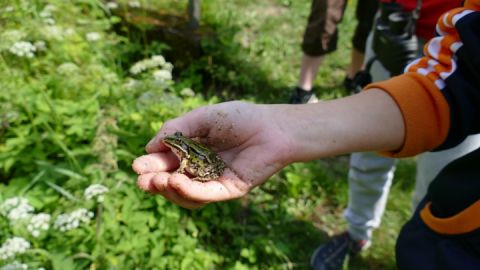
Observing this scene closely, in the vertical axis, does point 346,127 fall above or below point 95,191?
above

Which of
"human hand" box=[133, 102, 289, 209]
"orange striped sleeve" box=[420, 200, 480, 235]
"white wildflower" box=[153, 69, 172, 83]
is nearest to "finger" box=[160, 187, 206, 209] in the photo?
"human hand" box=[133, 102, 289, 209]

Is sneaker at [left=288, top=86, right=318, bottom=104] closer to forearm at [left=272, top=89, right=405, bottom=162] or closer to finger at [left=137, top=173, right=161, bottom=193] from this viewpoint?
forearm at [left=272, top=89, right=405, bottom=162]

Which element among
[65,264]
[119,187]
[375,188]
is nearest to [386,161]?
[375,188]

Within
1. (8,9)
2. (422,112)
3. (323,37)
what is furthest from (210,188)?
(323,37)

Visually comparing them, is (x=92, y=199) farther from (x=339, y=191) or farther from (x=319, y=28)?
(x=319, y=28)

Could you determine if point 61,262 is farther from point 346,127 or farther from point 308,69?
point 308,69
